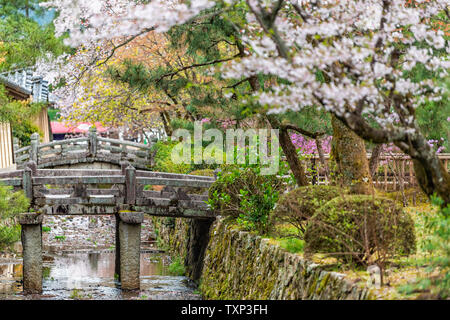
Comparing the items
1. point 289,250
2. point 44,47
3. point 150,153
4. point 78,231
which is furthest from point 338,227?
point 150,153

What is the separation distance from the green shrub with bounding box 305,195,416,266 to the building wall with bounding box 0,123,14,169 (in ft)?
76.4

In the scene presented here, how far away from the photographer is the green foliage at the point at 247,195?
43.2ft

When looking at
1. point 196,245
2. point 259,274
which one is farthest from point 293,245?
point 196,245

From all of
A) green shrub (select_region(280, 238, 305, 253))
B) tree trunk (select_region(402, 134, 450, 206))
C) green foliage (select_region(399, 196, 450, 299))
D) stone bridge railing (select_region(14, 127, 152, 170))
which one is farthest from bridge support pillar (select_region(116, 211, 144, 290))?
stone bridge railing (select_region(14, 127, 152, 170))

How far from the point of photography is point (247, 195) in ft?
46.4

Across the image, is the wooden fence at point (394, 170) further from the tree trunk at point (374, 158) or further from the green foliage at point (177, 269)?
the green foliage at point (177, 269)

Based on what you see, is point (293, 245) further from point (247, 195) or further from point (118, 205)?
point (118, 205)

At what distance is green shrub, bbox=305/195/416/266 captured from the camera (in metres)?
8.59

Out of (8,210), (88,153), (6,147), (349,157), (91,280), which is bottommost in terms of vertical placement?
(91,280)

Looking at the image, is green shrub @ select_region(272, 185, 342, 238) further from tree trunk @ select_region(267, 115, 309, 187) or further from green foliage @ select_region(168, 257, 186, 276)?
green foliage @ select_region(168, 257, 186, 276)

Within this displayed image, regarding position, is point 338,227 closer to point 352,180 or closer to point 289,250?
point 289,250

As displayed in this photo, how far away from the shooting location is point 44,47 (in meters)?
19.3

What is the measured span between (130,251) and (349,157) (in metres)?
7.33

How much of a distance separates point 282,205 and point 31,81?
24260 mm
